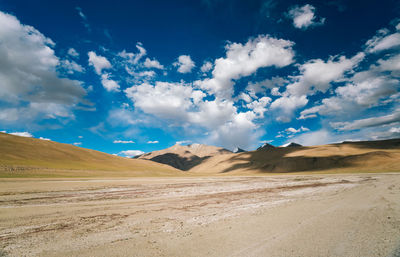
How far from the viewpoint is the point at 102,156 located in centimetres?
11344

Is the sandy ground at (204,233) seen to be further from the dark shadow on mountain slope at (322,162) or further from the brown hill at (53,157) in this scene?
the dark shadow on mountain slope at (322,162)

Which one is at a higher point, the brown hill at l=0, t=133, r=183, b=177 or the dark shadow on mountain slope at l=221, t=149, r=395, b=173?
the brown hill at l=0, t=133, r=183, b=177

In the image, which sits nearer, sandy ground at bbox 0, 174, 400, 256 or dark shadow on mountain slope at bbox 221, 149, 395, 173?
sandy ground at bbox 0, 174, 400, 256

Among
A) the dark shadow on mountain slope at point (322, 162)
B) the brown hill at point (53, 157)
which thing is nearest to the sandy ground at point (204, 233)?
the brown hill at point (53, 157)

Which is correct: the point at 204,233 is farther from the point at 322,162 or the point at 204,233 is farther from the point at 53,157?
the point at 322,162

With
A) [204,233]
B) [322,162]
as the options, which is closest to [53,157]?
[204,233]

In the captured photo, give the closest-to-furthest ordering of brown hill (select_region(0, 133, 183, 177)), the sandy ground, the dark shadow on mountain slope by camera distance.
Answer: the sandy ground
brown hill (select_region(0, 133, 183, 177))
the dark shadow on mountain slope

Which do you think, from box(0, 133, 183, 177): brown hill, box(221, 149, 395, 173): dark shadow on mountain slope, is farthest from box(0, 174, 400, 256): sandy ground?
box(221, 149, 395, 173): dark shadow on mountain slope

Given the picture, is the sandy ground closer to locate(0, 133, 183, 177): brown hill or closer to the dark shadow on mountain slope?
locate(0, 133, 183, 177): brown hill

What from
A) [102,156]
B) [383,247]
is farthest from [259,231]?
[102,156]

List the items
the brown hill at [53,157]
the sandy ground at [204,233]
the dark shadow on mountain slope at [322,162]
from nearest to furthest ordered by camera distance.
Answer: the sandy ground at [204,233], the brown hill at [53,157], the dark shadow on mountain slope at [322,162]

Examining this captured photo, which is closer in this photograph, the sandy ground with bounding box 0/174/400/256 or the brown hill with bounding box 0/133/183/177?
the sandy ground with bounding box 0/174/400/256

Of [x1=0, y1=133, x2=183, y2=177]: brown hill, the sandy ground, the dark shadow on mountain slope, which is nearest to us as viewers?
the sandy ground

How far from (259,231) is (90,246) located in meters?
5.82
